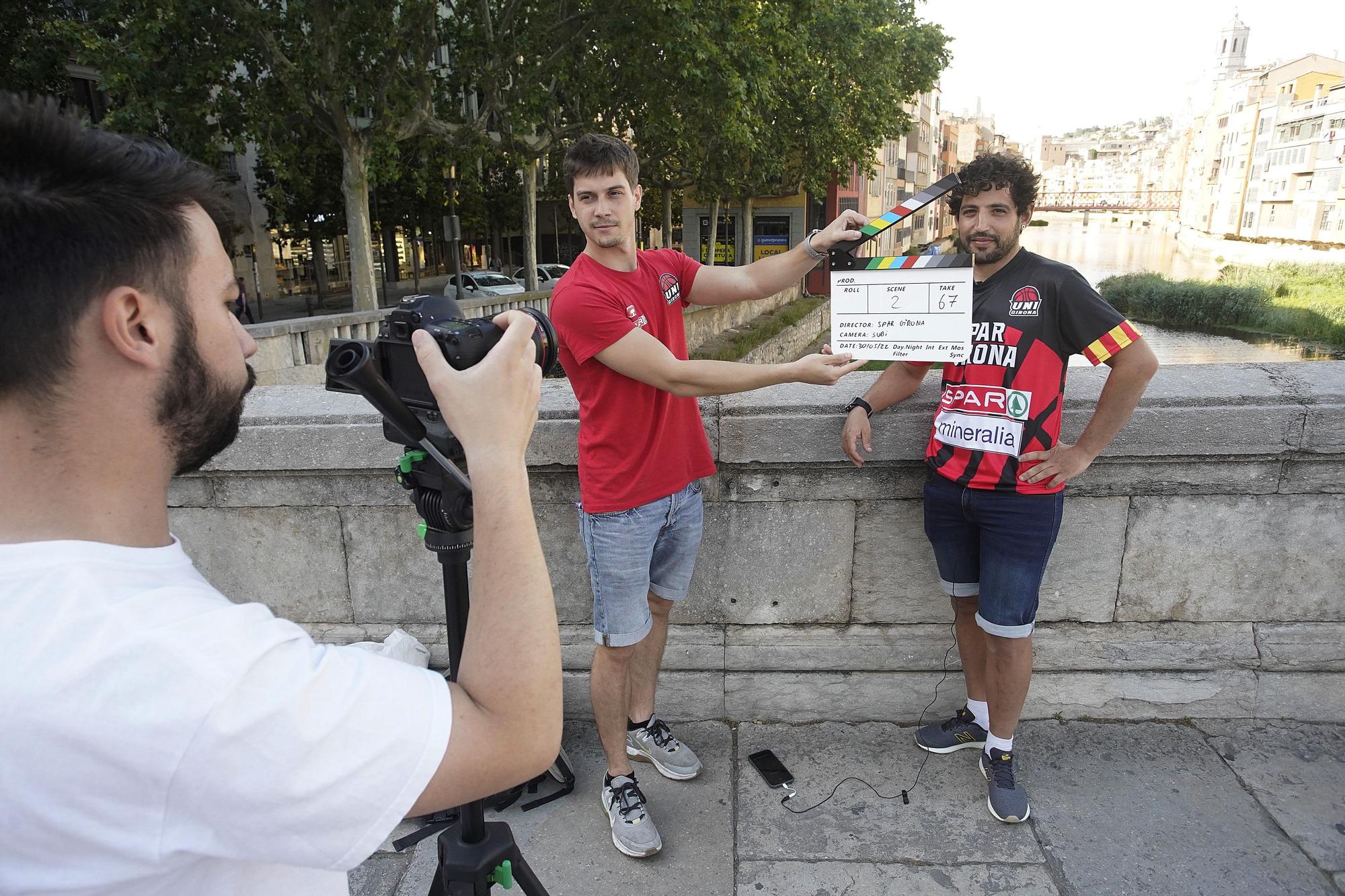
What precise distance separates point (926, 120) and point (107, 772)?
8271 cm

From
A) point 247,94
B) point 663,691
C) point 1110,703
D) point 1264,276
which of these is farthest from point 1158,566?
point 1264,276

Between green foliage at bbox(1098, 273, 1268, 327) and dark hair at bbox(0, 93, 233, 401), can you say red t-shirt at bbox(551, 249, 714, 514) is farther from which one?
green foliage at bbox(1098, 273, 1268, 327)

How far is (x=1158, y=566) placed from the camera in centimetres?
319

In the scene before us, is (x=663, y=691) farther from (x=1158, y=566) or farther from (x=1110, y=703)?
(x=1158, y=566)

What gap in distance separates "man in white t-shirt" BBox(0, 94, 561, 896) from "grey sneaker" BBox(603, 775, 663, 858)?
1872 mm

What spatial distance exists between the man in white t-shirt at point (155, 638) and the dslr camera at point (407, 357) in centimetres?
26

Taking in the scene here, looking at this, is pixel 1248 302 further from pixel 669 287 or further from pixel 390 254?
pixel 669 287

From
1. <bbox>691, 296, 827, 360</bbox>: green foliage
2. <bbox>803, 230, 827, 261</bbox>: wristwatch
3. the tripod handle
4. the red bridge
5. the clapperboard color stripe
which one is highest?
the red bridge

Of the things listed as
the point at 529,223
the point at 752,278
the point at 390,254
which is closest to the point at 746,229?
the point at 529,223

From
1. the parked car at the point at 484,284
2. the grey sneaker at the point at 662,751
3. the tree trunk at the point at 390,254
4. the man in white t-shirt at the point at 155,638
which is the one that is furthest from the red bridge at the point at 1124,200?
the man in white t-shirt at the point at 155,638

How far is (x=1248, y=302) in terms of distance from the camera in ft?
123

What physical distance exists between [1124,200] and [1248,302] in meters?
165

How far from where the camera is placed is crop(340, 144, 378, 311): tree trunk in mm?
17031

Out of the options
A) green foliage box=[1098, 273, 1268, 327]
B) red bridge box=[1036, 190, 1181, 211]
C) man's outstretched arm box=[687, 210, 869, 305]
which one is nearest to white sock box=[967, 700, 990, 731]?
man's outstretched arm box=[687, 210, 869, 305]
